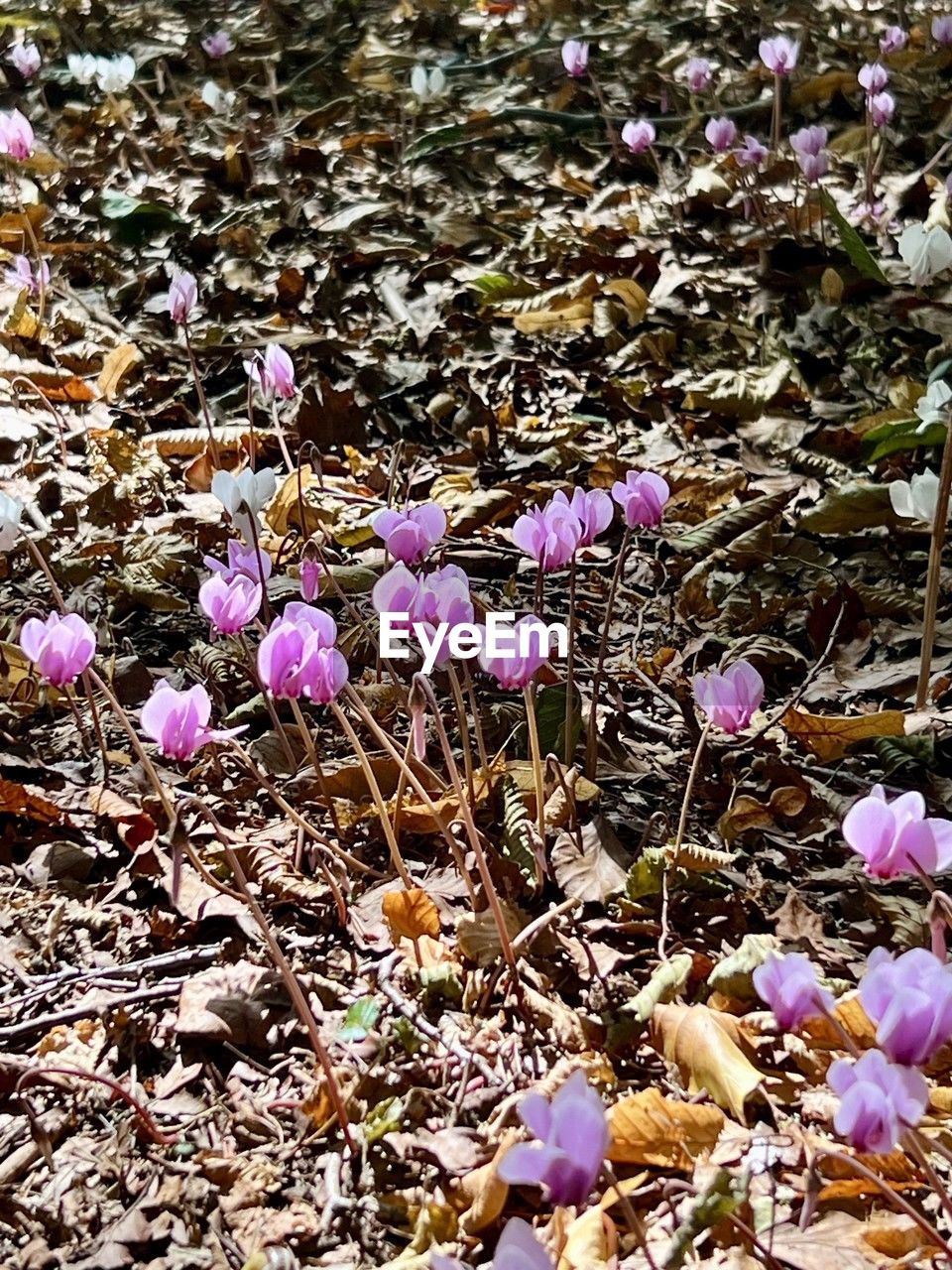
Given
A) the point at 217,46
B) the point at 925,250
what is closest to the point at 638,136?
the point at 925,250

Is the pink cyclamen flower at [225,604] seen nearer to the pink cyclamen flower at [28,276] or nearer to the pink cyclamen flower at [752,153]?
the pink cyclamen flower at [28,276]

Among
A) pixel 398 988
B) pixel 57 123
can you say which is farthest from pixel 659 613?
pixel 57 123

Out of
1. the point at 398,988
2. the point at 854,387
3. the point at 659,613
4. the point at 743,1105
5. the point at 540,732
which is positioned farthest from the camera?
the point at 854,387

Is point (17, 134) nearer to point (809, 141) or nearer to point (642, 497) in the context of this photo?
point (809, 141)

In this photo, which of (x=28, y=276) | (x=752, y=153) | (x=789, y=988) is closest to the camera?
(x=789, y=988)

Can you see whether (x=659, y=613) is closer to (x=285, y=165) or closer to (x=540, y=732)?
(x=540, y=732)

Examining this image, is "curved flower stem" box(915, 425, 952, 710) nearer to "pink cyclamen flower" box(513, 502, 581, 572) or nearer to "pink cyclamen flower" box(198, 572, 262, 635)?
"pink cyclamen flower" box(513, 502, 581, 572)
